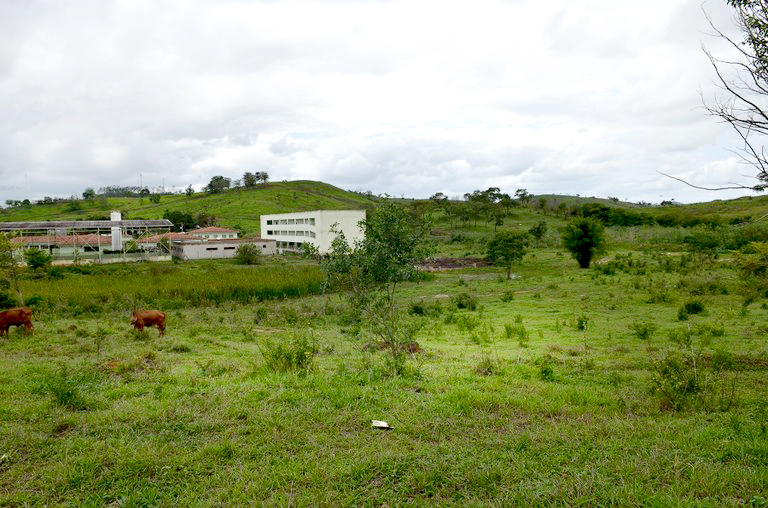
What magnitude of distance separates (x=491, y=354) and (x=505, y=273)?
27790mm

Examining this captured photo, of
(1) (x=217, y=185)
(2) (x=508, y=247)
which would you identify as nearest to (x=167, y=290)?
(2) (x=508, y=247)

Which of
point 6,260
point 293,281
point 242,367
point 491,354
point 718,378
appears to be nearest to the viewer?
point 718,378

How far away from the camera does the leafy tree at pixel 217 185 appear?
138438mm

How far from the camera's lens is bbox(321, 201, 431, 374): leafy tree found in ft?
37.7

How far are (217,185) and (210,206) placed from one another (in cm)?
2569

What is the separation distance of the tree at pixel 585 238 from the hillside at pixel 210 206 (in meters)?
59.3

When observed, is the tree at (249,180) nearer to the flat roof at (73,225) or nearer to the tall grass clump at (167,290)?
the flat roof at (73,225)

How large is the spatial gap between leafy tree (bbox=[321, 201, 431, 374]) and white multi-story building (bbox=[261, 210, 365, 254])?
4049cm

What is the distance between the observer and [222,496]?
4.82 m

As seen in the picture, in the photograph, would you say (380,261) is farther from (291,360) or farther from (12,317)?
(12,317)

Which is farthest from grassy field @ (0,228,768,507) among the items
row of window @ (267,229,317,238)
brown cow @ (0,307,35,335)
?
row of window @ (267,229,317,238)

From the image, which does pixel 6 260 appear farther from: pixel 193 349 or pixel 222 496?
pixel 222 496

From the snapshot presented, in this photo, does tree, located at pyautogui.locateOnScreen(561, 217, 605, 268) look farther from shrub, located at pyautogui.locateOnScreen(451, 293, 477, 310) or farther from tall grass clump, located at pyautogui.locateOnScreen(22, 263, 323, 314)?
tall grass clump, located at pyautogui.locateOnScreen(22, 263, 323, 314)

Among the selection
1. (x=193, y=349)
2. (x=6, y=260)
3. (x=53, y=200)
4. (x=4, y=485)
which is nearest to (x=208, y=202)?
(x=53, y=200)
